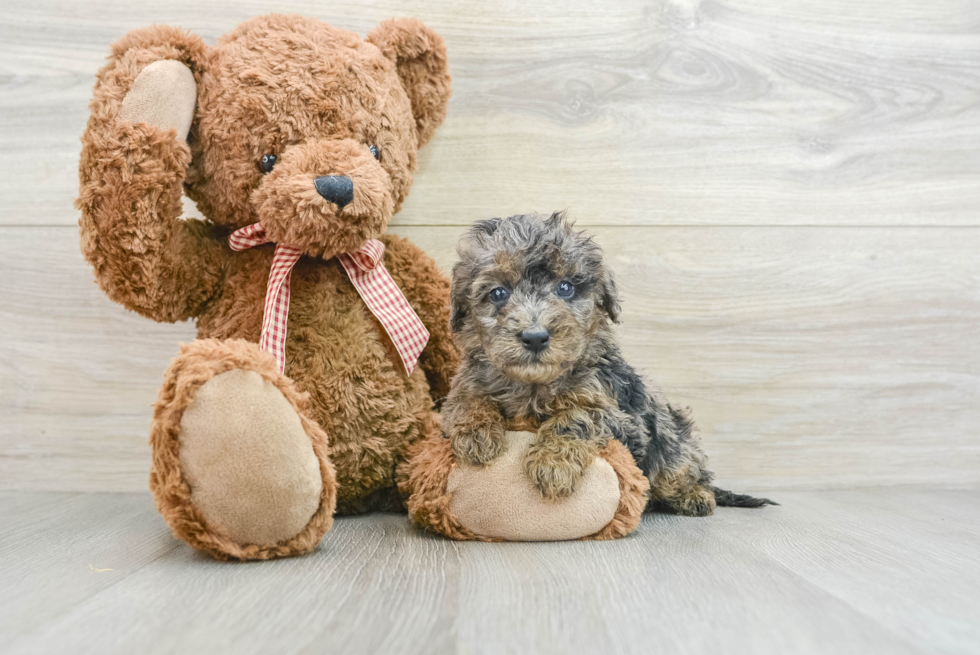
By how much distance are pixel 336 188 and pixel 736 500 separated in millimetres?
955

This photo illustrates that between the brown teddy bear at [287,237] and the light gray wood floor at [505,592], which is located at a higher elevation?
the brown teddy bear at [287,237]

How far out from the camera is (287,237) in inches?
45.5

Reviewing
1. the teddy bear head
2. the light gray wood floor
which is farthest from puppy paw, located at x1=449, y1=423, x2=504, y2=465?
the teddy bear head

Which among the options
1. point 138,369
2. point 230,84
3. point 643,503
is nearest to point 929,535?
point 643,503

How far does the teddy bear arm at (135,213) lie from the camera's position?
114 cm

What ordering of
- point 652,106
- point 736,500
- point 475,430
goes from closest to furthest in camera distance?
point 475,430 → point 736,500 → point 652,106

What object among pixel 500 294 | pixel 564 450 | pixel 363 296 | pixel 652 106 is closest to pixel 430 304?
pixel 363 296

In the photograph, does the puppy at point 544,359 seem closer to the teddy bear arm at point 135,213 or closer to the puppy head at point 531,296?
the puppy head at point 531,296

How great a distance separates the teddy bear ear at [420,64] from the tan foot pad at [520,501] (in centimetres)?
64

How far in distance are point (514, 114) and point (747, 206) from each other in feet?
1.81

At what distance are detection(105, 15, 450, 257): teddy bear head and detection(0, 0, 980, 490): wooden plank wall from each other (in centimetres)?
34

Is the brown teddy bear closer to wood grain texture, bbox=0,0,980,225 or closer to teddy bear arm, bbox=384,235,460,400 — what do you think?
teddy bear arm, bbox=384,235,460,400

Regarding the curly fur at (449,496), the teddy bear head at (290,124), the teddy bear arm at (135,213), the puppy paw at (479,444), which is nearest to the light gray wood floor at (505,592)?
the curly fur at (449,496)

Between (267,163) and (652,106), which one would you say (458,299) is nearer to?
(267,163)
